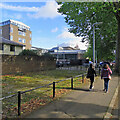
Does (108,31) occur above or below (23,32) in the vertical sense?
below

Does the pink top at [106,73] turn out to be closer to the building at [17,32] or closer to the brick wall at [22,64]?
the brick wall at [22,64]

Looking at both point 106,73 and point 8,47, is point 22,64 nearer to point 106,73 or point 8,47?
point 106,73

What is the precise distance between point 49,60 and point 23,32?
3808cm

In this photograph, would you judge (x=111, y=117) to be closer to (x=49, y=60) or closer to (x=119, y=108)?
(x=119, y=108)

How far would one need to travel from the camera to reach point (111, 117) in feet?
12.9

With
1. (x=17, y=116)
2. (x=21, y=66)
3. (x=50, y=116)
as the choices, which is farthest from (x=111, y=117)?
(x=21, y=66)

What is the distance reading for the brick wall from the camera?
14.0 m

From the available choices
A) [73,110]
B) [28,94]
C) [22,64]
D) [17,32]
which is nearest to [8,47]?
[22,64]

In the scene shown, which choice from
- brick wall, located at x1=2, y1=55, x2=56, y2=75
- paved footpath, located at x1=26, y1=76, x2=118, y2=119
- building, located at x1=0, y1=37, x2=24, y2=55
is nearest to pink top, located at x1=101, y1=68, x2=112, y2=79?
paved footpath, located at x1=26, y1=76, x2=118, y2=119

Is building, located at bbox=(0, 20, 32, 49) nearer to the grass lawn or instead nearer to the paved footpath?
the grass lawn

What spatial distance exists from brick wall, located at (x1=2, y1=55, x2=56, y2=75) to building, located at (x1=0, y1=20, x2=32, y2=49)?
1144 inches

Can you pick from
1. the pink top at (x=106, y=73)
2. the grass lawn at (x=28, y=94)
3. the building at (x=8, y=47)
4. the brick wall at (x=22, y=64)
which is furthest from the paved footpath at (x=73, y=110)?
the building at (x=8, y=47)

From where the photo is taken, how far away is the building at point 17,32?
45.3 m

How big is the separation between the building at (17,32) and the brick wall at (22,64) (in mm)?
29056
